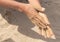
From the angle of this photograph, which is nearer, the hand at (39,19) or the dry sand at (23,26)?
the hand at (39,19)

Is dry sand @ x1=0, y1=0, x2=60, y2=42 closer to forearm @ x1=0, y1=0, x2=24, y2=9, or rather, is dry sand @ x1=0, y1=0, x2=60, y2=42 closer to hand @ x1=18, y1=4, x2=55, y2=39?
hand @ x1=18, y1=4, x2=55, y2=39

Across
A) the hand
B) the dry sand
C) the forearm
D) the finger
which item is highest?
the forearm

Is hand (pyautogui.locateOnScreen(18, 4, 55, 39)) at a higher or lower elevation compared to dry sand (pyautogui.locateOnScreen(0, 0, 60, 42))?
higher

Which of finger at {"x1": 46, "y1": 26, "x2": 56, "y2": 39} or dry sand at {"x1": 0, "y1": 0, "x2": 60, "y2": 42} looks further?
dry sand at {"x1": 0, "y1": 0, "x2": 60, "y2": 42}

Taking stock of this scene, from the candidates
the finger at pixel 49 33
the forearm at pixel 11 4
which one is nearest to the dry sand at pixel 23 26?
the finger at pixel 49 33

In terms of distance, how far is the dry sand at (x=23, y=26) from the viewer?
4.78 feet

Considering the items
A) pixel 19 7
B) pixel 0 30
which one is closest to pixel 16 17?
pixel 0 30

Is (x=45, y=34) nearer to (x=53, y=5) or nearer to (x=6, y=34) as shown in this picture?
(x=6, y=34)

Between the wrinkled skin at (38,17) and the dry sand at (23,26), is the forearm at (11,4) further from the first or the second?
the dry sand at (23,26)

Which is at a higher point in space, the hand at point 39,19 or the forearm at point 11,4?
the forearm at point 11,4

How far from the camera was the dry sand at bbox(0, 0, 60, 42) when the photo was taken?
146cm

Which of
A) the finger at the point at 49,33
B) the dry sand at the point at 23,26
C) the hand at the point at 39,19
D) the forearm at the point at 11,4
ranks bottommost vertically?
the dry sand at the point at 23,26

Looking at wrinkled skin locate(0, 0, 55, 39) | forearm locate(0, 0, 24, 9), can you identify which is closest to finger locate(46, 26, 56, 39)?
wrinkled skin locate(0, 0, 55, 39)

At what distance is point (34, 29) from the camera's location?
1.52 meters
